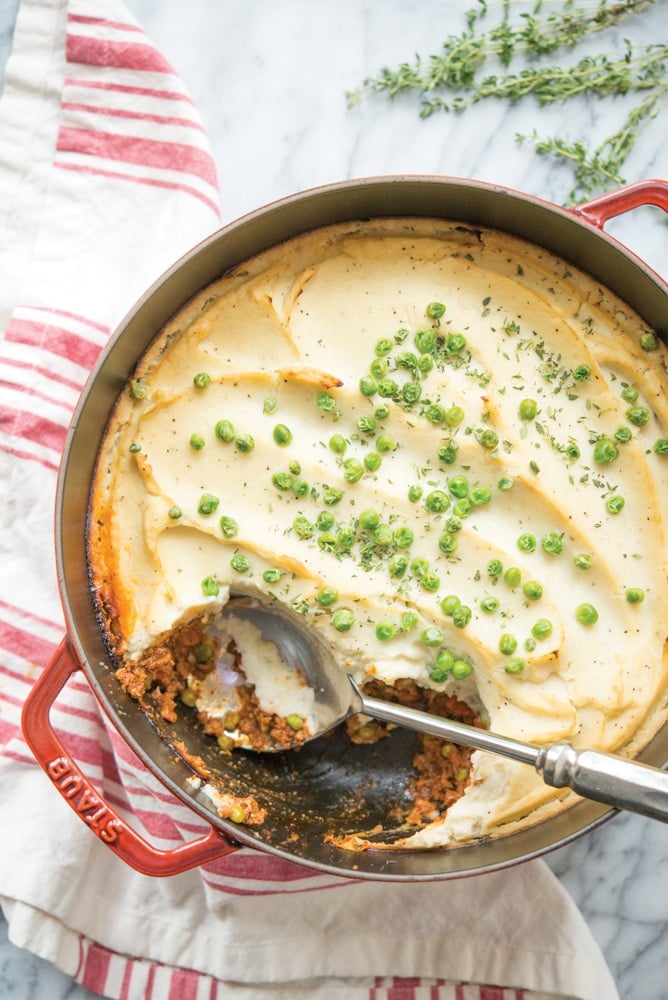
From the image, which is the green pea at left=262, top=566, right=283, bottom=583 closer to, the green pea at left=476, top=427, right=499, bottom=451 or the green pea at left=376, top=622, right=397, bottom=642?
the green pea at left=376, top=622, right=397, bottom=642

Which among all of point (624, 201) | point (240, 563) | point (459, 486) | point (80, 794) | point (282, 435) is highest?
point (624, 201)

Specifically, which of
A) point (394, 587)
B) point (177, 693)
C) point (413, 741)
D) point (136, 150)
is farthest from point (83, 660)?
point (136, 150)

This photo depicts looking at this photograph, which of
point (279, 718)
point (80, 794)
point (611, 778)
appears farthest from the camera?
point (279, 718)

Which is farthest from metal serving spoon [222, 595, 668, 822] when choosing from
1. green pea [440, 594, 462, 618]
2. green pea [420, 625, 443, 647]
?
green pea [440, 594, 462, 618]

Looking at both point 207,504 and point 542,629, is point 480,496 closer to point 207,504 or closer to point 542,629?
point 542,629

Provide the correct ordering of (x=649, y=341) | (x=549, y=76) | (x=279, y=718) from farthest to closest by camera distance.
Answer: (x=549, y=76)
(x=279, y=718)
(x=649, y=341)

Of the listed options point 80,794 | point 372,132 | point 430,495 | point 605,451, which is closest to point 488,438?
point 430,495
